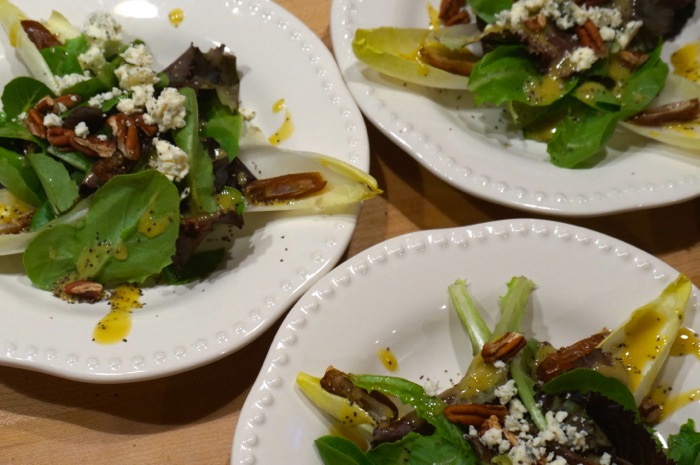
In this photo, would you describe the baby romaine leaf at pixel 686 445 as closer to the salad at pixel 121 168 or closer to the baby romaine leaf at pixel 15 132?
the salad at pixel 121 168

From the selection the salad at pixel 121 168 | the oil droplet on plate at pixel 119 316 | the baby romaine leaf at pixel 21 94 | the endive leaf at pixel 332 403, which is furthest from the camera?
the baby romaine leaf at pixel 21 94

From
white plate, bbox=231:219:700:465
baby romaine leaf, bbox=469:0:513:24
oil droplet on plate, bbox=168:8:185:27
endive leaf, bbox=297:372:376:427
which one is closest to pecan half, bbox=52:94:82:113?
oil droplet on plate, bbox=168:8:185:27

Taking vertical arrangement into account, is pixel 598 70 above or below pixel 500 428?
above

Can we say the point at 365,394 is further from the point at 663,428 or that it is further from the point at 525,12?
the point at 525,12

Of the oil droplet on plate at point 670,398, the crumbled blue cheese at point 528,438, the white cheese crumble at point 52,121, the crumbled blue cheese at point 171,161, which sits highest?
the white cheese crumble at point 52,121

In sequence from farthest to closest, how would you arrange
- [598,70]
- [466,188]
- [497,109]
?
1. [497,109]
2. [598,70]
3. [466,188]

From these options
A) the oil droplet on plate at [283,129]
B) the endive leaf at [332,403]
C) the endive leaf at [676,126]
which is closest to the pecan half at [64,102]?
the oil droplet on plate at [283,129]

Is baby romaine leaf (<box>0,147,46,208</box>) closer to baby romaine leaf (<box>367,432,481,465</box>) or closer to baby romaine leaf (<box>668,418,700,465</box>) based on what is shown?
baby romaine leaf (<box>367,432,481,465</box>)

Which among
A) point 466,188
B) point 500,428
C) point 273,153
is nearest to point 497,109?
point 466,188
